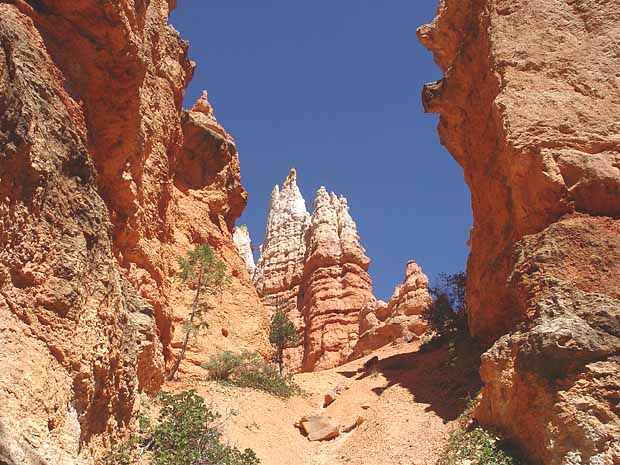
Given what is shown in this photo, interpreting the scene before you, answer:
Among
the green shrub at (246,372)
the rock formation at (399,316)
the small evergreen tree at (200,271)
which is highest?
the rock formation at (399,316)

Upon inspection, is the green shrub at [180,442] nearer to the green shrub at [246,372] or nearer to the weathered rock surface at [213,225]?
the green shrub at [246,372]

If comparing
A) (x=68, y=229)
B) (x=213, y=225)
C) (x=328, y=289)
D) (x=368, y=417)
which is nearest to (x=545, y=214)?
(x=368, y=417)

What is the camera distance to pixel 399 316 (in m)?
38.6

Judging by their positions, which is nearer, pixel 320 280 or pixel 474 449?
pixel 474 449

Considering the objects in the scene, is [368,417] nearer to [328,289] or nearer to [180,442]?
[180,442]

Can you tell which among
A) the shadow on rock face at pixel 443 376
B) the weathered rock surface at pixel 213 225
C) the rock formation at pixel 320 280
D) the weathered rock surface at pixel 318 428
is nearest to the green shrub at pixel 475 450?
the shadow on rock face at pixel 443 376

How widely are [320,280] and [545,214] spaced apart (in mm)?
36042

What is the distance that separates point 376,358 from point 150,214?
656 inches

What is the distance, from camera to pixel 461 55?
861 inches

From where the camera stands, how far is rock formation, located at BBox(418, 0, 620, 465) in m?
11.4

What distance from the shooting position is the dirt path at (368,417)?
16.6 meters

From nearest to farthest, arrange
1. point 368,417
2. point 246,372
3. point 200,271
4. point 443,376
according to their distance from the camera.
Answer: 1. point 368,417
2. point 443,376
3. point 246,372
4. point 200,271

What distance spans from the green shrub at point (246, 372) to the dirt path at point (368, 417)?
78 centimetres

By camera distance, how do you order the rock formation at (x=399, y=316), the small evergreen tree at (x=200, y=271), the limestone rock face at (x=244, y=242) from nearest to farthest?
1. the small evergreen tree at (x=200, y=271)
2. the rock formation at (x=399, y=316)
3. the limestone rock face at (x=244, y=242)
